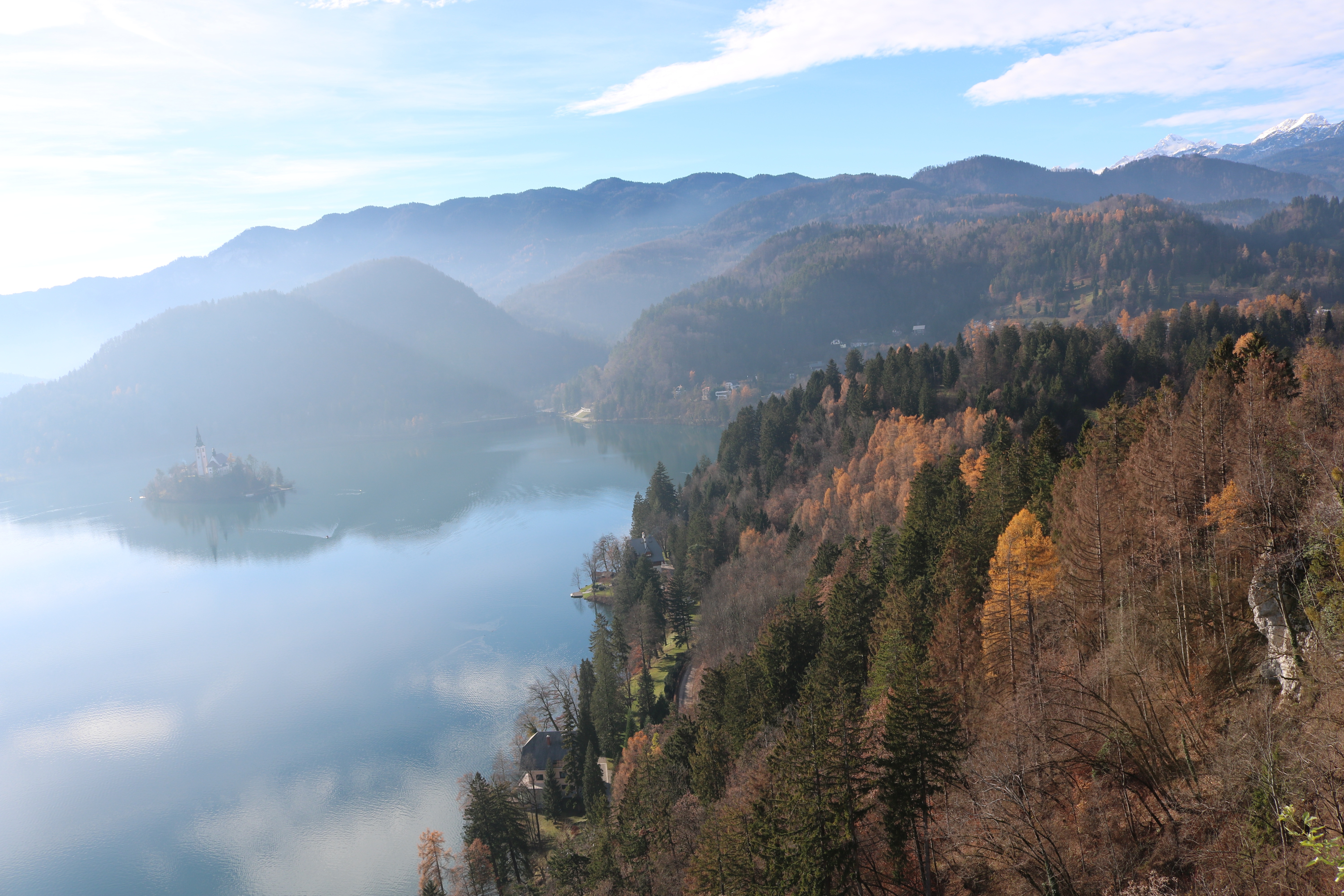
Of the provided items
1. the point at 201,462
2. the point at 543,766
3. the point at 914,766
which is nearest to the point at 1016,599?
the point at 914,766

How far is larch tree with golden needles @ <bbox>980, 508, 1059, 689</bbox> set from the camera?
1858cm

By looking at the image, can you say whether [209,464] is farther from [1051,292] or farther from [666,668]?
[1051,292]

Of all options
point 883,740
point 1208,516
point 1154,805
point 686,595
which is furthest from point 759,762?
point 686,595

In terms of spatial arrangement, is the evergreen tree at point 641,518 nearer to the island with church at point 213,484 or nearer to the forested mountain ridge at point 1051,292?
the island with church at point 213,484

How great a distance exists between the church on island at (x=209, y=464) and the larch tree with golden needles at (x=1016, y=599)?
12471cm

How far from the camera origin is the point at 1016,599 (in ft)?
62.1

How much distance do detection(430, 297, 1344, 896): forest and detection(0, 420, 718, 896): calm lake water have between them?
Result: 9.05m

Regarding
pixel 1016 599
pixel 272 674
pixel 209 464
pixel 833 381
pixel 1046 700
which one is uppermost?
pixel 833 381

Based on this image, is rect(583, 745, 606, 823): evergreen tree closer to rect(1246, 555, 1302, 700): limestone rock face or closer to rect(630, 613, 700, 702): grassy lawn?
rect(630, 613, 700, 702): grassy lawn

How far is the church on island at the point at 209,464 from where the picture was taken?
386 ft

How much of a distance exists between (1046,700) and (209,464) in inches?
5316

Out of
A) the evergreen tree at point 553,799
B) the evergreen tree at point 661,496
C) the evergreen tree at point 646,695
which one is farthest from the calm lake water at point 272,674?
the evergreen tree at point 661,496

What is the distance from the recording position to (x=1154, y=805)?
1301 cm

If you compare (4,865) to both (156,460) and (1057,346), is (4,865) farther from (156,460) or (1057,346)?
(156,460)
